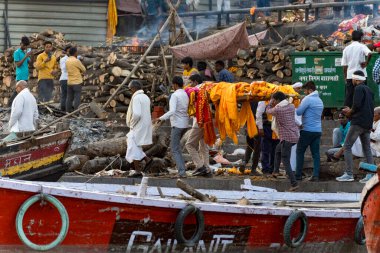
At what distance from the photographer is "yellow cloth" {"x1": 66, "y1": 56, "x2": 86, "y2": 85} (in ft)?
87.8

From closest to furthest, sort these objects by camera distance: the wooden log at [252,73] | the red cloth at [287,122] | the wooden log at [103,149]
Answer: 1. the red cloth at [287,122]
2. the wooden log at [103,149]
3. the wooden log at [252,73]

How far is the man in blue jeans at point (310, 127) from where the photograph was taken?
2083 cm

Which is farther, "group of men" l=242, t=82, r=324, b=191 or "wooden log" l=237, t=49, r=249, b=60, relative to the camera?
"wooden log" l=237, t=49, r=249, b=60

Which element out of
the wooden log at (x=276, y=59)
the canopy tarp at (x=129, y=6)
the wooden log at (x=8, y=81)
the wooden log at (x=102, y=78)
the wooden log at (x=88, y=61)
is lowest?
the wooden log at (x=8, y=81)

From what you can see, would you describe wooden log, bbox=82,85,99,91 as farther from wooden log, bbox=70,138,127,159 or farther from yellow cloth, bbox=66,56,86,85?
wooden log, bbox=70,138,127,159

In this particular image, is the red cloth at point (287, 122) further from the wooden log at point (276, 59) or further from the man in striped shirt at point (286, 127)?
the wooden log at point (276, 59)

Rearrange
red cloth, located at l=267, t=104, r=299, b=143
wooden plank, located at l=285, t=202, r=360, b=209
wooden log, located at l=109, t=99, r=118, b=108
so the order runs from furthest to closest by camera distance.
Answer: wooden log, located at l=109, t=99, r=118, b=108 < red cloth, located at l=267, t=104, r=299, b=143 < wooden plank, located at l=285, t=202, r=360, b=209

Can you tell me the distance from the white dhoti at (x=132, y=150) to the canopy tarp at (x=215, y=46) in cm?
515

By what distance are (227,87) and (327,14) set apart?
10610 mm

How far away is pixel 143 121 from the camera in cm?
2166

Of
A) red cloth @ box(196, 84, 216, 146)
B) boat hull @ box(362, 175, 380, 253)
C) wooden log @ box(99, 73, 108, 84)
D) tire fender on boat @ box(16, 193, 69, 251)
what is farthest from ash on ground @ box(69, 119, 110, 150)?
boat hull @ box(362, 175, 380, 253)

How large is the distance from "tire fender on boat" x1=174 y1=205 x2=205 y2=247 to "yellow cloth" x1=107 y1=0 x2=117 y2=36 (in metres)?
20.6

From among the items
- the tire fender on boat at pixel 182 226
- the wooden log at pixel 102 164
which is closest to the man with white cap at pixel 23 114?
the wooden log at pixel 102 164

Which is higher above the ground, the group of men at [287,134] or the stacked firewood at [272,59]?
the stacked firewood at [272,59]
